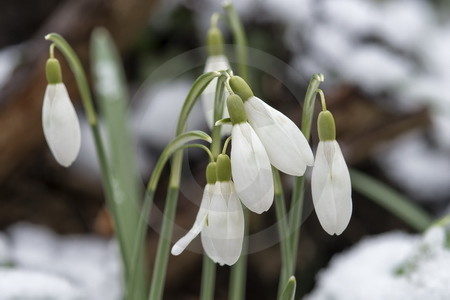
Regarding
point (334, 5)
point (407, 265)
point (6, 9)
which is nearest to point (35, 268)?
point (407, 265)

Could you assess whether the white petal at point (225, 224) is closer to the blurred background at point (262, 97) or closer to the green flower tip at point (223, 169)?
the green flower tip at point (223, 169)

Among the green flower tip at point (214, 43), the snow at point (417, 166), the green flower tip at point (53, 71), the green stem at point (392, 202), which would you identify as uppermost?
the snow at point (417, 166)

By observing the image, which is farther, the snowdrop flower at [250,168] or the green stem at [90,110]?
the green stem at [90,110]

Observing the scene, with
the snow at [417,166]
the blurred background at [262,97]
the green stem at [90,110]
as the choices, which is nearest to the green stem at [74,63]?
the green stem at [90,110]

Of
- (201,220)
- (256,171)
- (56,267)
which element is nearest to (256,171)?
(256,171)

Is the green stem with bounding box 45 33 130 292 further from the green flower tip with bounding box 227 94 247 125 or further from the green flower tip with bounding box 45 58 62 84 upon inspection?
the green flower tip with bounding box 227 94 247 125

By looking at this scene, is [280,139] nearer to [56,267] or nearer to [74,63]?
[74,63]

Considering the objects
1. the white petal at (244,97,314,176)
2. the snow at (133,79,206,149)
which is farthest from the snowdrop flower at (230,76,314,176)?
the snow at (133,79,206,149)

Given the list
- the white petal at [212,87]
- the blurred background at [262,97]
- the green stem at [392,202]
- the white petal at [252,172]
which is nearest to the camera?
the white petal at [252,172]
